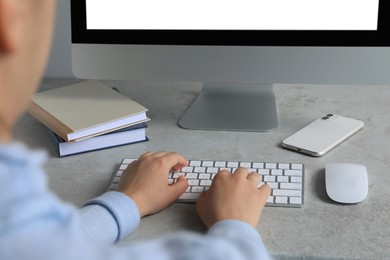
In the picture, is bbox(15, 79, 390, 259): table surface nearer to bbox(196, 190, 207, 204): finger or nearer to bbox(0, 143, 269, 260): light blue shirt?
bbox(196, 190, 207, 204): finger

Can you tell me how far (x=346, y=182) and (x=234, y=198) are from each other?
0.17 m

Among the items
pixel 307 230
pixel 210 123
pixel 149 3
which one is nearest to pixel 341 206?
pixel 307 230

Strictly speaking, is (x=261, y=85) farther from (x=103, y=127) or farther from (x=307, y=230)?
(x=307, y=230)

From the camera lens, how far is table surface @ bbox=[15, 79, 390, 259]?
0.77 metres

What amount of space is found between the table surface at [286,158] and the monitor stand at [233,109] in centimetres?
2

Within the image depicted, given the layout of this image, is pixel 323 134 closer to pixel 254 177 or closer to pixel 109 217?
pixel 254 177

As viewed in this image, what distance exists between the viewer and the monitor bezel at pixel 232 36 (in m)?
1.00

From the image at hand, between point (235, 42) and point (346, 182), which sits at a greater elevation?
point (235, 42)

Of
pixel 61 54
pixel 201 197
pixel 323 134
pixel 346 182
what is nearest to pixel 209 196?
pixel 201 197

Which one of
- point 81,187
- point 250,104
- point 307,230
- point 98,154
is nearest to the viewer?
point 307,230

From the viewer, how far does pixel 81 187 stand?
904 mm

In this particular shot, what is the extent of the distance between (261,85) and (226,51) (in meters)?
0.17

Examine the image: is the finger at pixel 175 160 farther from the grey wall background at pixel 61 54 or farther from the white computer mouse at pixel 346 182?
the grey wall background at pixel 61 54

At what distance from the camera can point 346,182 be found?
0.87 metres
